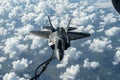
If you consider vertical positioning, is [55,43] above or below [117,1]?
below

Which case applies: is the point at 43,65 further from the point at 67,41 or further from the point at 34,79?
the point at 67,41

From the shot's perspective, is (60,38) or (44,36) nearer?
(60,38)

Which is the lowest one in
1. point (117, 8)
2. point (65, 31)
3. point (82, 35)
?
point (82, 35)

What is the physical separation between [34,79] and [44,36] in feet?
20.5

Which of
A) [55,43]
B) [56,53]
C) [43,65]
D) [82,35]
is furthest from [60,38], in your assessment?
[82,35]

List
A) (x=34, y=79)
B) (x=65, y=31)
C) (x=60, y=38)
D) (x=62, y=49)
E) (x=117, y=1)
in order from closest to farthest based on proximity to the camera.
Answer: (x=34, y=79) → (x=117, y=1) → (x=62, y=49) → (x=60, y=38) → (x=65, y=31)

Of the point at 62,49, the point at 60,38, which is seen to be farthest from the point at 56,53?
the point at 60,38

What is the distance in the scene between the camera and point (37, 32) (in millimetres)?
14562

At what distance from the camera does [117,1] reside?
716 cm

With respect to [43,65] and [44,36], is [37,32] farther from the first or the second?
[43,65]

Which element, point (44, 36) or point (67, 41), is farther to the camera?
point (44, 36)

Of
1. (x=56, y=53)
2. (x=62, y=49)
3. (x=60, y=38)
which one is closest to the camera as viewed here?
(x=56, y=53)

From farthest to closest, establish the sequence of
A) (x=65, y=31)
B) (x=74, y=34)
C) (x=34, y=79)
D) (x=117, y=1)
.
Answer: (x=74, y=34) < (x=65, y=31) < (x=117, y=1) < (x=34, y=79)

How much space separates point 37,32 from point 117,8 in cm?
788
